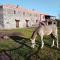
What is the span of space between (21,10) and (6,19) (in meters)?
7.09

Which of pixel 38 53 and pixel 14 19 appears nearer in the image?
pixel 38 53

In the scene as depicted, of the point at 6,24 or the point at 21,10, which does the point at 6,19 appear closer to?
the point at 6,24

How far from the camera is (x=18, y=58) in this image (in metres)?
11.7

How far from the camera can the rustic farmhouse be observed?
1730 inches

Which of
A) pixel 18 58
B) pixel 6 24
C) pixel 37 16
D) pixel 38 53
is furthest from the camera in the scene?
pixel 37 16

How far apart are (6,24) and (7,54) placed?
32003mm

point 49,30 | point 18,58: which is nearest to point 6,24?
point 49,30

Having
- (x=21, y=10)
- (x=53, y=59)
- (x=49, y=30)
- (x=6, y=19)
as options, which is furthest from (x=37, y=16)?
(x=53, y=59)

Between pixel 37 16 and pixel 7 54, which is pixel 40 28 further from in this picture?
pixel 37 16

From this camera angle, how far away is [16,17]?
48094 millimetres

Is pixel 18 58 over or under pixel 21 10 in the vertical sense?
under

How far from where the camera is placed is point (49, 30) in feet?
49.3

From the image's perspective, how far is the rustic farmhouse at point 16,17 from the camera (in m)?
43.9

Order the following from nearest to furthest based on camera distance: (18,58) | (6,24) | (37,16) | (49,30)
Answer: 1. (18,58)
2. (49,30)
3. (6,24)
4. (37,16)
